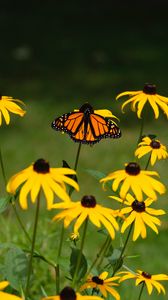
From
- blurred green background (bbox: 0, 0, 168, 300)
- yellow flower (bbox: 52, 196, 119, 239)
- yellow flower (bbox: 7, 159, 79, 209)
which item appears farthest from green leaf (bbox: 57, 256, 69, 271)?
blurred green background (bbox: 0, 0, 168, 300)

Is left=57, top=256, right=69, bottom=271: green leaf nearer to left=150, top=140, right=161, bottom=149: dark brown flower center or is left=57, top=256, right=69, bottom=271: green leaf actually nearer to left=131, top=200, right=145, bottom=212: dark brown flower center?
left=131, top=200, right=145, bottom=212: dark brown flower center

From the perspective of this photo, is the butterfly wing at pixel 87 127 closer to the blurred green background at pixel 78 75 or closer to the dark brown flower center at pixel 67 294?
the dark brown flower center at pixel 67 294

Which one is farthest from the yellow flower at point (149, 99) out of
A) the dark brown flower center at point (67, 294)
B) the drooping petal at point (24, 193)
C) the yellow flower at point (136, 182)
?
the dark brown flower center at point (67, 294)

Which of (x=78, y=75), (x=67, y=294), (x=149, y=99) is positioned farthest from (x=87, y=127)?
(x=78, y=75)

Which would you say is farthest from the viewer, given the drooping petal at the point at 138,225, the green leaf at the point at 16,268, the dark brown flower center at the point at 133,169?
the drooping petal at the point at 138,225

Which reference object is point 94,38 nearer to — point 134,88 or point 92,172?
point 134,88

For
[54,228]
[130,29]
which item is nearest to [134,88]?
[130,29]

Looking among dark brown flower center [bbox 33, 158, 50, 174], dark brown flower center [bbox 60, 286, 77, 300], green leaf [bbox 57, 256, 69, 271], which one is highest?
dark brown flower center [bbox 33, 158, 50, 174]

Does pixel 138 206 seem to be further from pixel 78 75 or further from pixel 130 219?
pixel 78 75
